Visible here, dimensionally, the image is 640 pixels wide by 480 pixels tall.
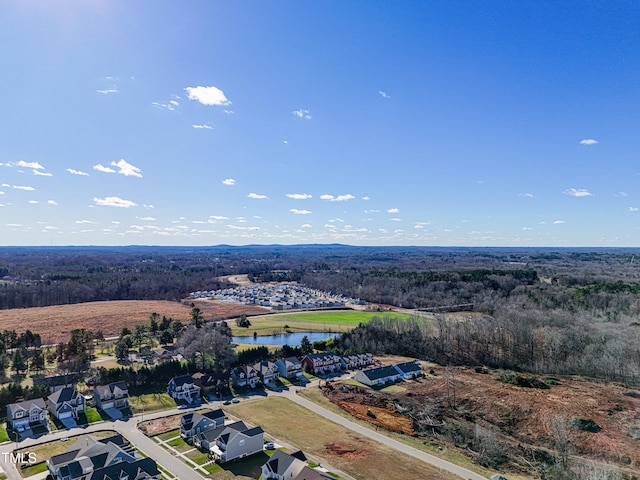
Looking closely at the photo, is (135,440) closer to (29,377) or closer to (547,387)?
(29,377)

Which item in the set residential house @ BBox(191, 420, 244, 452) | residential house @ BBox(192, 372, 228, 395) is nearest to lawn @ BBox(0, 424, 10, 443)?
residential house @ BBox(191, 420, 244, 452)

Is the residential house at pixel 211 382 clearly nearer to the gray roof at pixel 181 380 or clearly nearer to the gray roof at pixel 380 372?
the gray roof at pixel 181 380

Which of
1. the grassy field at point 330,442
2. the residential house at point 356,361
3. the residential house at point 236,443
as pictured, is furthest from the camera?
the residential house at point 356,361

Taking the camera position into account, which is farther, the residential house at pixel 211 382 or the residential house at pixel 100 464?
the residential house at pixel 211 382

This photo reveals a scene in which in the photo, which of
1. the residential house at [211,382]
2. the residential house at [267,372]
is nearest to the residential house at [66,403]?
the residential house at [211,382]

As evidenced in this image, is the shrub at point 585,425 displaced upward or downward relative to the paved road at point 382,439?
downward

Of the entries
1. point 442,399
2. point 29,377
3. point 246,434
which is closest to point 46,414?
point 29,377
